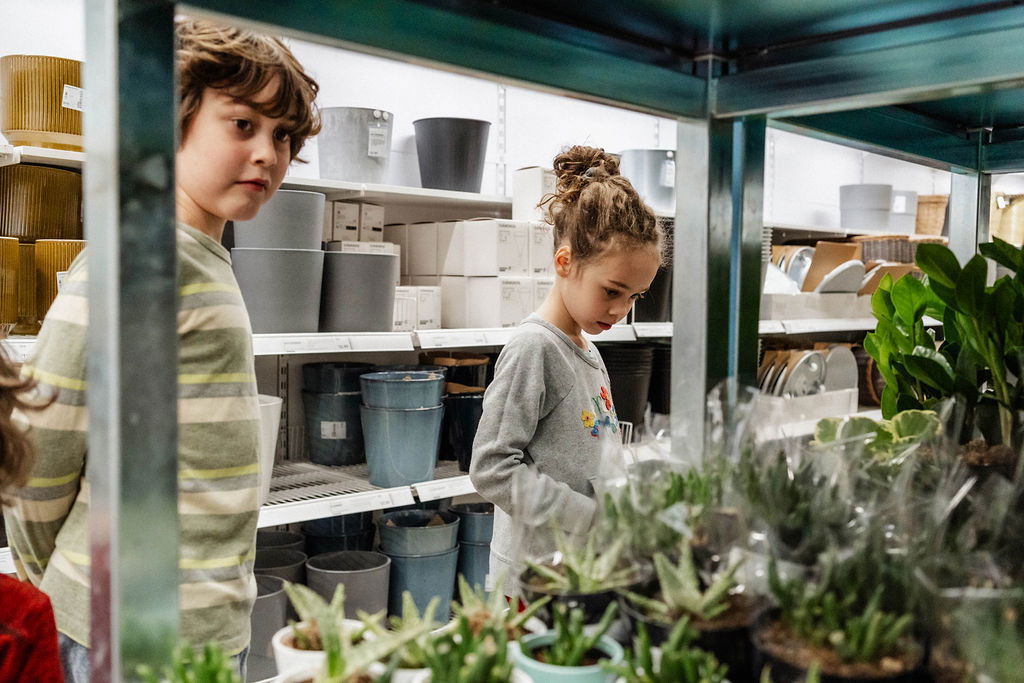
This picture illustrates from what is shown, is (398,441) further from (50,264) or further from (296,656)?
(296,656)

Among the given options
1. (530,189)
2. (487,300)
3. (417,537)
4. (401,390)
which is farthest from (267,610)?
(530,189)

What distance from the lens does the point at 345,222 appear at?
2.98m

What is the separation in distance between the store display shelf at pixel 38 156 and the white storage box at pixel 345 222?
790 millimetres

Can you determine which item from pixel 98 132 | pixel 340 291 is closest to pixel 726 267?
pixel 98 132

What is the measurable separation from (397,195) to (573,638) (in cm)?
254

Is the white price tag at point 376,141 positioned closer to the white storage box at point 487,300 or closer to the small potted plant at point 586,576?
the white storage box at point 487,300

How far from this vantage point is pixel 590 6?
32.3 inches

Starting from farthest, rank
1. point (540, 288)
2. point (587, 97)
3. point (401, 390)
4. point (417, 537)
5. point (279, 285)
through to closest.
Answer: point (540, 288) → point (417, 537) → point (401, 390) → point (279, 285) → point (587, 97)

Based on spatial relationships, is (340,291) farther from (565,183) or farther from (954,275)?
(954,275)

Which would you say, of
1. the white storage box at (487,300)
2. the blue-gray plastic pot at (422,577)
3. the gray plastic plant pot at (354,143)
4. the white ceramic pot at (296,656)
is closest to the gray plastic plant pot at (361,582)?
the blue-gray plastic pot at (422,577)

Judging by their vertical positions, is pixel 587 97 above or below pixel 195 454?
above

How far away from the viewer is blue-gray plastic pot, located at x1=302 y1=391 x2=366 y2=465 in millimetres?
2902

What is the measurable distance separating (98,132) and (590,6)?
1.49ft

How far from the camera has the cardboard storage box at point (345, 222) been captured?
9.72 feet
